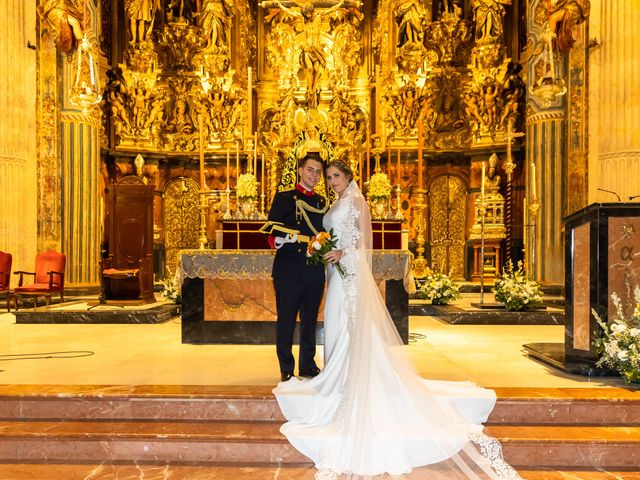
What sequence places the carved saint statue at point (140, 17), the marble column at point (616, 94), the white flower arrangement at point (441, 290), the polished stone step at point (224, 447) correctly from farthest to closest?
the carved saint statue at point (140, 17) < the marble column at point (616, 94) < the white flower arrangement at point (441, 290) < the polished stone step at point (224, 447)

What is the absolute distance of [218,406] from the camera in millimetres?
4988

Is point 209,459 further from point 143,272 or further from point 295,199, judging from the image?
point 143,272

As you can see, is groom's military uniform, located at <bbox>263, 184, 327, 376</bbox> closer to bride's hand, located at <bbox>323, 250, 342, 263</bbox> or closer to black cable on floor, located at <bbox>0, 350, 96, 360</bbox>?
bride's hand, located at <bbox>323, 250, 342, 263</bbox>

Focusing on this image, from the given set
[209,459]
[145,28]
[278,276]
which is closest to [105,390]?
[209,459]

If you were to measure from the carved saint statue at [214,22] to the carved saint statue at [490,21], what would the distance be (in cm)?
606

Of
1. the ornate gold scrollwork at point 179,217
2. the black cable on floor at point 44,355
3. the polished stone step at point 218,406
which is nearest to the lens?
the polished stone step at point 218,406

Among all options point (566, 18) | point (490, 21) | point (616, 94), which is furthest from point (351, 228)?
point (490, 21)

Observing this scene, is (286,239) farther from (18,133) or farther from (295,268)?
(18,133)

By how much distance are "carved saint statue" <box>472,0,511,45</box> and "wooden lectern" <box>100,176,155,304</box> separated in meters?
8.85

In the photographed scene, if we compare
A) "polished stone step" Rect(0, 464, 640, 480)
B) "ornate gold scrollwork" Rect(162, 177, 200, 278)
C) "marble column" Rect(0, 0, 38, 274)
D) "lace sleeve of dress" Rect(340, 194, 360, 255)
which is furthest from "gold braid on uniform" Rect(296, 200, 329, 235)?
"ornate gold scrollwork" Rect(162, 177, 200, 278)

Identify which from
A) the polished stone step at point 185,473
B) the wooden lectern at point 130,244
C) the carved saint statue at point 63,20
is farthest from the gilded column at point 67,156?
the polished stone step at point 185,473

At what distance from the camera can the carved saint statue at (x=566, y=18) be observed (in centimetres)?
1234

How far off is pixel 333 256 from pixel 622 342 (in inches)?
97.0

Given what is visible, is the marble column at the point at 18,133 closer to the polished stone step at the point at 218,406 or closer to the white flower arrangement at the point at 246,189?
the white flower arrangement at the point at 246,189
